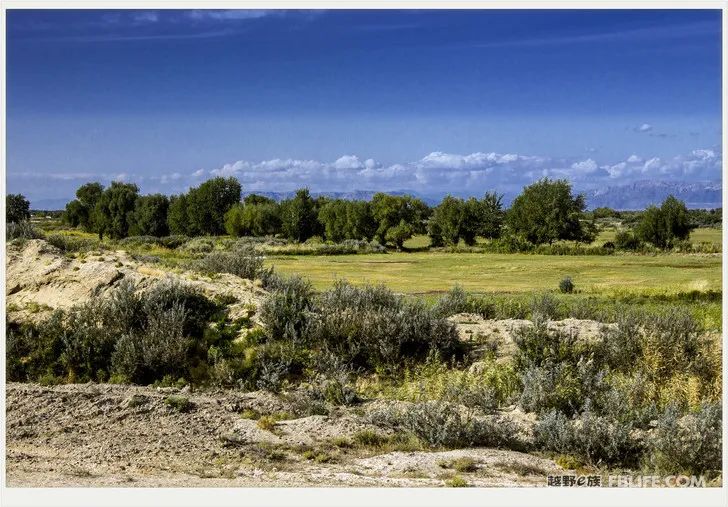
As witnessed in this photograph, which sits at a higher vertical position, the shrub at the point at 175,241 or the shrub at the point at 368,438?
the shrub at the point at 175,241

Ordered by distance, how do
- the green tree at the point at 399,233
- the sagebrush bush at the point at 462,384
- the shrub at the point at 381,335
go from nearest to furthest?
1. the sagebrush bush at the point at 462,384
2. the shrub at the point at 381,335
3. the green tree at the point at 399,233

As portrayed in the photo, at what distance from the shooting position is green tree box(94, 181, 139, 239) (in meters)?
17.5

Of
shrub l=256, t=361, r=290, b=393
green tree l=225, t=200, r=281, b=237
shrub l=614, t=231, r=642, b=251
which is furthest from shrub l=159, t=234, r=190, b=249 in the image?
shrub l=614, t=231, r=642, b=251

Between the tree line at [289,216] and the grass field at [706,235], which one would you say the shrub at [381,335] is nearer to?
the tree line at [289,216]

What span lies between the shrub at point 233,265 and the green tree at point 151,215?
4.30 m

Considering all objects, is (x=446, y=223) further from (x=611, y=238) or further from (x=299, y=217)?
(x=611, y=238)

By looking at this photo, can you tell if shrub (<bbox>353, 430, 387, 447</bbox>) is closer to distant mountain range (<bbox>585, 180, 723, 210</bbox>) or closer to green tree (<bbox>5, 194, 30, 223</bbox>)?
distant mountain range (<bbox>585, 180, 723, 210</bbox>)

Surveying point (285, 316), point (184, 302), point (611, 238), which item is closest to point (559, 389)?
point (285, 316)

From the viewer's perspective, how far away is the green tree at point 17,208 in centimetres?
1504

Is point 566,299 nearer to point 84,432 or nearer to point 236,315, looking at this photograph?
point 236,315

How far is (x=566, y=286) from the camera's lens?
1541 cm

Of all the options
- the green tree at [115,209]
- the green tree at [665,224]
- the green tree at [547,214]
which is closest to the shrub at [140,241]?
the green tree at [115,209]

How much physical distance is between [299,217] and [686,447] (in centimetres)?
1218

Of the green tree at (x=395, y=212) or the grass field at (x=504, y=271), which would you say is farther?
the green tree at (x=395, y=212)
